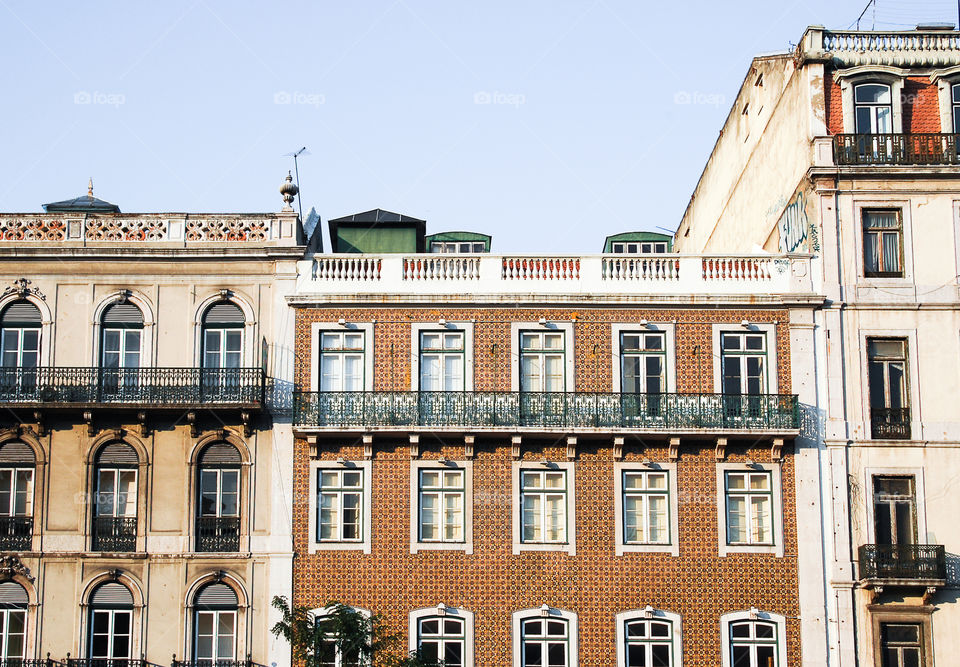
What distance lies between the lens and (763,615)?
30.7 metres

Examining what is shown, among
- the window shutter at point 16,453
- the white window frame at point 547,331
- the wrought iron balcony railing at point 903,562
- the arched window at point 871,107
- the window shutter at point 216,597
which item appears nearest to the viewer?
the wrought iron balcony railing at point 903,562

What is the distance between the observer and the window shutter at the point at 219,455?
31.8 m

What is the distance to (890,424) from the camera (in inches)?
1251

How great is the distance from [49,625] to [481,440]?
10.8m

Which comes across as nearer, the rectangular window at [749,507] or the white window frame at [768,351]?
the rectangular window at [749,507]

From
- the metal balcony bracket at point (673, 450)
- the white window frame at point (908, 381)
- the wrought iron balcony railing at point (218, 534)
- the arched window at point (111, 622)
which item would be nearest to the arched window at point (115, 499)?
the arched window at point (111, 622)

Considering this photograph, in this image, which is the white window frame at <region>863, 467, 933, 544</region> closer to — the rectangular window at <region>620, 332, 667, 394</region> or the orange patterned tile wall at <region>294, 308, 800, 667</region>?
the orange patterned tile wall at <region>294, 308, 800, 667</region>

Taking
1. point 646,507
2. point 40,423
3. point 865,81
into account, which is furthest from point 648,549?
point 40,423

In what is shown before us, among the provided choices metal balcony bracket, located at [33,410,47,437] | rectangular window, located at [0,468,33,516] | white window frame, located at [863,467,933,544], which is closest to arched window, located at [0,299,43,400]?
metal balcony bracket, located at [33,410,47,437]

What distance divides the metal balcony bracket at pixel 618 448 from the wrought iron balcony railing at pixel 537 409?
0.94 ft

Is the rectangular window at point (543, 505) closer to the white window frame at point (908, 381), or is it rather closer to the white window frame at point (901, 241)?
the white window frame at point (908, 381)

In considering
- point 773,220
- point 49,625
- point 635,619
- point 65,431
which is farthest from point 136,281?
point 773,220

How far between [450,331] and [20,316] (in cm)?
1053

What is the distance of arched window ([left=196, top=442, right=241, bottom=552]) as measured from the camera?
31328mm
